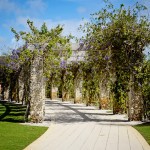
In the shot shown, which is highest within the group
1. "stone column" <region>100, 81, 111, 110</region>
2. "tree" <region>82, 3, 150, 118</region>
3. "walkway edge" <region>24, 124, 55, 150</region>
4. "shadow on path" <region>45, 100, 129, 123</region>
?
"tree" <region>82, 3, 150, 118</region>

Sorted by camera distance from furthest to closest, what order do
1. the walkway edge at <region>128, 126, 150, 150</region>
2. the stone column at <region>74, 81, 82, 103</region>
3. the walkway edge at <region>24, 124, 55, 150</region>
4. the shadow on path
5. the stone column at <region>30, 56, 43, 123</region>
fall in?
the stone column at <region>74, 81, 82, 103</region>, the shadow on path, the stone column at <region>30, 56, 43, 123</region>, the walkway edge at <region>128, 126, 150, 150</region>, the walkway edge at <region>24, 124, 55, 150</region>

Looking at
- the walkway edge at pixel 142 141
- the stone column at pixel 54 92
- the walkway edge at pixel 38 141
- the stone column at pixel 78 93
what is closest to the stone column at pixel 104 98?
the stone column at pixel 78 93

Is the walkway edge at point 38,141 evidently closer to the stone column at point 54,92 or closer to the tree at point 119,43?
the tree at point 119,43

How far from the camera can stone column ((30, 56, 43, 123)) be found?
49.6 ft

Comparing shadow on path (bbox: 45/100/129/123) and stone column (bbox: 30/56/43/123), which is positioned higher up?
stone column (bbox: 30/56/43/123)

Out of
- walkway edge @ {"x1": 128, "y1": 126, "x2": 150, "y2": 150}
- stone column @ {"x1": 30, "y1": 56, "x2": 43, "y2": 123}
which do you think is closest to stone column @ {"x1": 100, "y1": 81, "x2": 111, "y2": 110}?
stone column @ {"x1": 30, "y1": 56, "x2": 43, "y2": 123}

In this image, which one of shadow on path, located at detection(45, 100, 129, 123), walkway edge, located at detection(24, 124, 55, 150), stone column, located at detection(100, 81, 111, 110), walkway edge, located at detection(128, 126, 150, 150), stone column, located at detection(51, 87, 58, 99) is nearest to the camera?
walkway edge, located at detection(24, 124, 55, 150)

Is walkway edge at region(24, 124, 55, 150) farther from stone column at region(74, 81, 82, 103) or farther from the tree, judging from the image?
stone column at region(74, 81, 82, 103)

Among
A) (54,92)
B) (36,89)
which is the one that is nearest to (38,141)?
(36,89)

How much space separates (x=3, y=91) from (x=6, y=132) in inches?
1032

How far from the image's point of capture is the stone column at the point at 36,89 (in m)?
15.1

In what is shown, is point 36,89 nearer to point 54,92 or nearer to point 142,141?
point 142,141

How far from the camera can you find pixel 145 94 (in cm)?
1588

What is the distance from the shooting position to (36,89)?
602 inches
